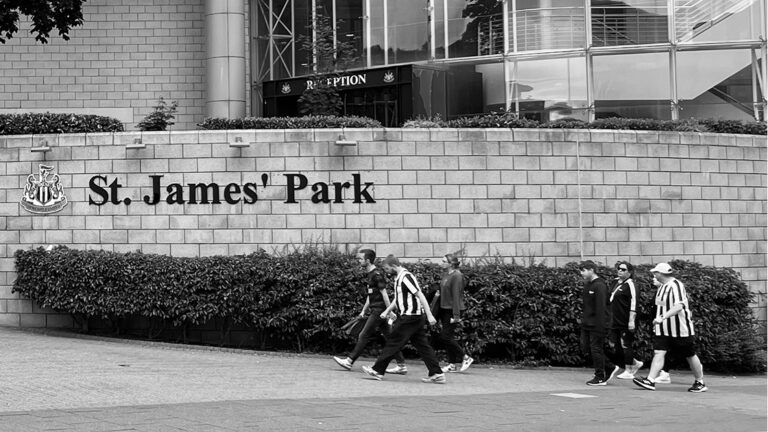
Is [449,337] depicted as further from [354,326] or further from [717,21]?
[717,21]

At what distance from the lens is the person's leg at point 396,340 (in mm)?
13273

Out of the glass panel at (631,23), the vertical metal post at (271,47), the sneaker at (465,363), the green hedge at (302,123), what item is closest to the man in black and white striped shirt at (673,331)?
the sneaker at (465,363)

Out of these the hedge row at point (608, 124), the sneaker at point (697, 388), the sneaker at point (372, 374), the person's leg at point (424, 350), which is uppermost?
the hedge row at point (608, 124)

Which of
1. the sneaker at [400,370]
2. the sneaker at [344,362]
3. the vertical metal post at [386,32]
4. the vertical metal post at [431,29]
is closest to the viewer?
the sneaker at [344,362]

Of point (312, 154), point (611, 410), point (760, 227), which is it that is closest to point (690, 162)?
point (760, 227)

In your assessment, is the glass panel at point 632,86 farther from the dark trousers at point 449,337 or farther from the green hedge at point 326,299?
the dark trousers at point 449,337

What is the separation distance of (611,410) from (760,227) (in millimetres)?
9038

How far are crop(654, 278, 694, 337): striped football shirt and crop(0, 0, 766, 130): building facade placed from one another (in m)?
8.47

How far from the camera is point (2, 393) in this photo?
11.1 metres

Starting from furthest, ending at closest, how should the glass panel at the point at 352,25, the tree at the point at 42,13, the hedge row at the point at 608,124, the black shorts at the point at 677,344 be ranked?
the glass panel at the point at 352,25 < the hedge row at the point at 608,124 < the tree at the point at 42,13 < the black shorts at the point at 677,344

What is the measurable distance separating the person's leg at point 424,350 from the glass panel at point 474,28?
10.5 m

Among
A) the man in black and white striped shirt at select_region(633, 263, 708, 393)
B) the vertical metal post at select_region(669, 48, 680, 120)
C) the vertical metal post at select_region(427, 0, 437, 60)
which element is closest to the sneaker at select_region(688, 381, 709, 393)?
the man in black and white striped shirt at select_region(633, 263, 708, 393)

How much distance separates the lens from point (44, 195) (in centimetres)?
1781

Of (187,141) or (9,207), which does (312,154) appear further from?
(9,207)
